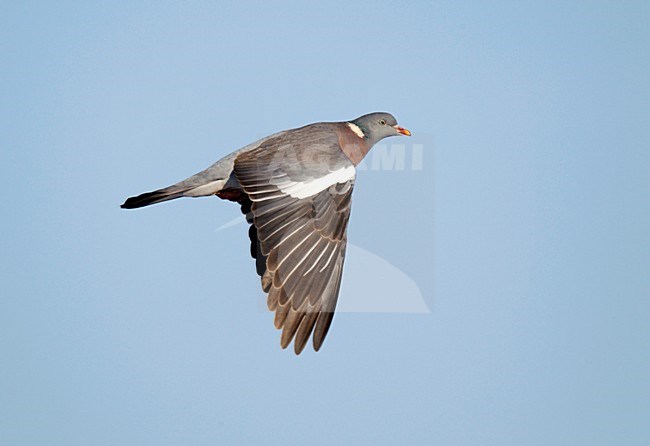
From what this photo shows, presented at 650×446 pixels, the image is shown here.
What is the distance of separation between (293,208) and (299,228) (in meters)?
0.16

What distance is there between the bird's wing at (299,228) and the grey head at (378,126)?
1390mm

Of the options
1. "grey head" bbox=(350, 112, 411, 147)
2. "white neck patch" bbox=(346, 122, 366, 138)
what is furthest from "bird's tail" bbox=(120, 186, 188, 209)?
"grey head" bbox=(350, 112, 411, 147)

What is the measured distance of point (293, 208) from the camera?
7199mm

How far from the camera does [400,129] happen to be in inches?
373

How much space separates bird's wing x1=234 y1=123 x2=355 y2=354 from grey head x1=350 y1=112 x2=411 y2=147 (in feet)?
4.56

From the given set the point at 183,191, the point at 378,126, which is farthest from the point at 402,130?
the point at 183,191

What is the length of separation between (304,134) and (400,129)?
154 centimetres

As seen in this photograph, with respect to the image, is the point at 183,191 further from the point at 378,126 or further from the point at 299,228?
the point at 378,126

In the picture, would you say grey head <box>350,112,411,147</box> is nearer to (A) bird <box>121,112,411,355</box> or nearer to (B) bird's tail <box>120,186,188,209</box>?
(A) bird <box>121,112,411,355</box>

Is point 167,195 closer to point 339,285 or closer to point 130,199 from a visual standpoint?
point 130,199

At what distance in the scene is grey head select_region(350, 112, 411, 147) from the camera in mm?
9211

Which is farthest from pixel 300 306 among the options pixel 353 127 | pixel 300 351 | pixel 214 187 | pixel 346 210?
pixel 353 127

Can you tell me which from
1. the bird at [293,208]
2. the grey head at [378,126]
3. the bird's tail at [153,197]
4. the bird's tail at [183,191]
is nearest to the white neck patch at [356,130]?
the grey head at [378,126]

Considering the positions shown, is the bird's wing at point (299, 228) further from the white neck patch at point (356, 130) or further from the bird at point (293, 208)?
the white neck patch at point (356, 130)
